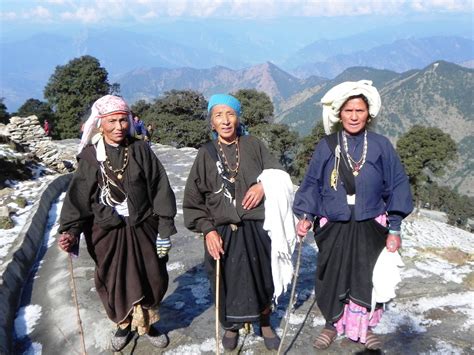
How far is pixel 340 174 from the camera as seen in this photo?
10.4ft

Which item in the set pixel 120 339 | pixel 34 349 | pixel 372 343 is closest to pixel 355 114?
pixel 372 343

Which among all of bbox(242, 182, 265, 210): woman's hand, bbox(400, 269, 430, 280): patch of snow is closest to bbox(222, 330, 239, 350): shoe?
bbox(242, 182, 265, 210): woman's hand

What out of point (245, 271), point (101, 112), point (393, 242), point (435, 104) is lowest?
point (245, 271)

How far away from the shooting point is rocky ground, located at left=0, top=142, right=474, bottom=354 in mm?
3695

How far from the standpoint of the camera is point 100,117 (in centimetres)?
318

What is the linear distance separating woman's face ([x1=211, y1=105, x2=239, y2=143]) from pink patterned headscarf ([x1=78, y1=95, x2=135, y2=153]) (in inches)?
28.7

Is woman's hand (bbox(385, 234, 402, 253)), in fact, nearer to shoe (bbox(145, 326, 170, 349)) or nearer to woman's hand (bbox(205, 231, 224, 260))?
woman's hand (bbox(205, 231, 224, 260))

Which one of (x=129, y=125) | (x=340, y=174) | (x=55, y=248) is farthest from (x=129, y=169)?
(x=55, y=248)

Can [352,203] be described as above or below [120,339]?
above

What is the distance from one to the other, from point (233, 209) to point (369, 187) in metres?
1.11

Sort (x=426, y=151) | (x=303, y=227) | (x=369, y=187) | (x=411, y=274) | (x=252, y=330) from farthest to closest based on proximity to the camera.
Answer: (x=426, y=151) → (x=411, y=274) → (x=252, y=330) → (x=303, y=227) → (x=369, y=187)

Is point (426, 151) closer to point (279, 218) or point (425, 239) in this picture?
point (425, 239)

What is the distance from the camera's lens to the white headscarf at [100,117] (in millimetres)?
3154

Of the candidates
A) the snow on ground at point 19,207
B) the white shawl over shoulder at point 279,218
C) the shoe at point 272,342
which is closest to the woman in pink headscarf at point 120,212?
the white shawl over shoulder at point 279,218
